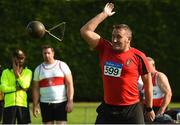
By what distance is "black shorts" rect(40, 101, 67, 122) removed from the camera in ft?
43.1

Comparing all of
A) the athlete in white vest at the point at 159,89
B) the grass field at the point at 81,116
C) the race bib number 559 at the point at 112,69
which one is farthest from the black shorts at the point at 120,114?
the grass field at the point at 81,116

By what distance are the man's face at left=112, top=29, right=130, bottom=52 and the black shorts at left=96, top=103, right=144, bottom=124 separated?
77 centimetres

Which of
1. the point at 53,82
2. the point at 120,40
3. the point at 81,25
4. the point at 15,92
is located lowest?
the point at 15,92

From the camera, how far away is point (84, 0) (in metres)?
Result: 24.9

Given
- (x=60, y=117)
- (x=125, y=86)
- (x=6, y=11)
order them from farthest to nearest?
1. (x=6, y=11)
2. (x=60, y=117)
3. (x=125, y=86)

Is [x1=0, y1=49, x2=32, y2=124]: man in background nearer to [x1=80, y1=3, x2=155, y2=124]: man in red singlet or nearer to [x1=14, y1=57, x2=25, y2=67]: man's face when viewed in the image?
[x1=14, y1=57, x2=25, y2=67]: man's face

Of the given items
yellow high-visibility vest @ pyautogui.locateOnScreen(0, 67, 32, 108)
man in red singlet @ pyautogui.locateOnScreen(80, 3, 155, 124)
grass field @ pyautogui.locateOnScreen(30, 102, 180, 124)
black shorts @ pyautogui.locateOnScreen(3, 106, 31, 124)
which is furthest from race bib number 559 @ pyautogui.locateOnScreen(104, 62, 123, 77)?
grass field @ pyautogui.locateOnScreen(30, 102, 180, 124)

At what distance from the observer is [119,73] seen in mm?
9562

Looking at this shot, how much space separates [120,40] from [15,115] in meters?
4.70

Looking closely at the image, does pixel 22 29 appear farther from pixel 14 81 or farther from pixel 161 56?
pixel 14 81

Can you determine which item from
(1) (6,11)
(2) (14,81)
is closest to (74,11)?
(1) (6,11)

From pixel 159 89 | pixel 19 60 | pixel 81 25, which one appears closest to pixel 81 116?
pixel 19 60

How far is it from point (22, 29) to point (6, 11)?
0.81 m

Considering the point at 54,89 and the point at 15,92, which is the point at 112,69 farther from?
the point at 15,92
